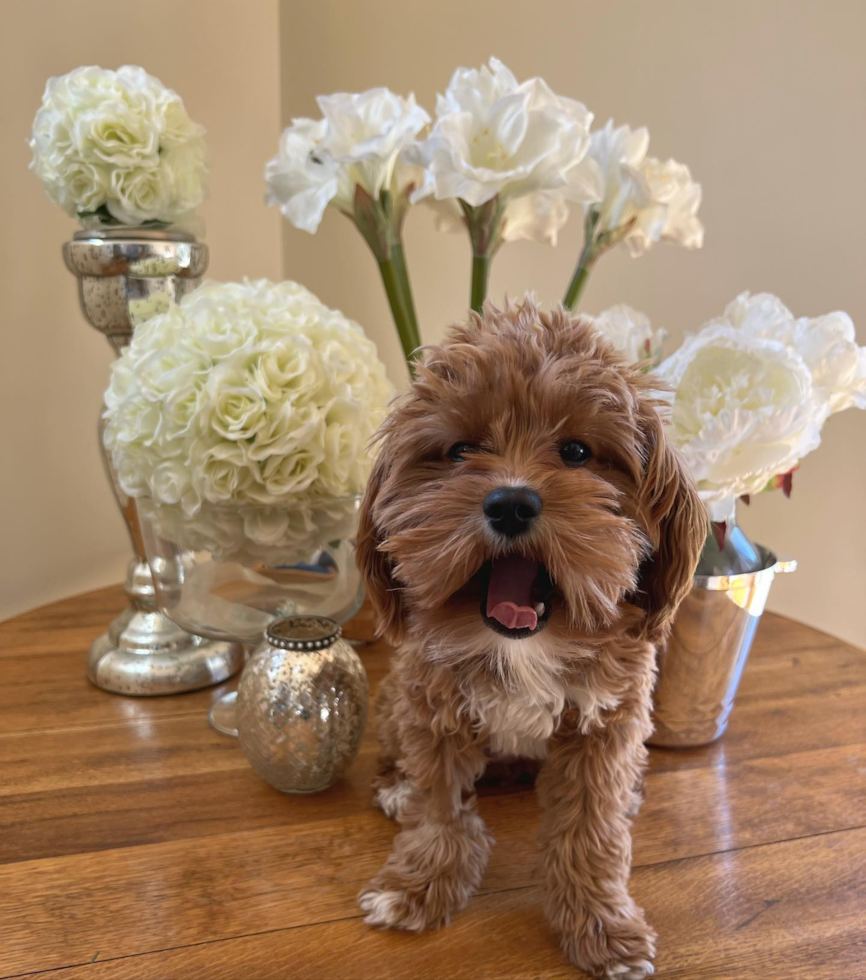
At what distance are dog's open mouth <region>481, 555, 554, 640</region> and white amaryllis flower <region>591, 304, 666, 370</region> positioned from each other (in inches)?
15.8

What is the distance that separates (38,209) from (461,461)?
118 centimetres

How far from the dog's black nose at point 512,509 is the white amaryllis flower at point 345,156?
0.51 meters

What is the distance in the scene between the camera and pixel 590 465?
27.0 inches

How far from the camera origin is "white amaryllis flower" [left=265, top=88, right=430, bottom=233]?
947mm

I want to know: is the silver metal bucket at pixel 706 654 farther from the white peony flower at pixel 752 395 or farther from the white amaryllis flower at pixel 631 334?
the white amaryllis flower at pixel 631 334

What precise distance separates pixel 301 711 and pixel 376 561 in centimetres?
23

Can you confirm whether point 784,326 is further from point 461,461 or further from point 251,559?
point 251,559

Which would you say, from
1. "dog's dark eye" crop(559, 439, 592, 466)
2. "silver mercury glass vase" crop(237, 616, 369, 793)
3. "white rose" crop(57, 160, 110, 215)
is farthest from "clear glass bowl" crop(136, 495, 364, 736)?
"white rose" crop(57, 160, 110, 215)

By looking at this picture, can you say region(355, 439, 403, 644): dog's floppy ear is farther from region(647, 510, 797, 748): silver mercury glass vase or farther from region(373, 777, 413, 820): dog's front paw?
region(647, 510, 797, 748): silver mercury glass vase

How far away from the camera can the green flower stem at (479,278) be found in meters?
1.03

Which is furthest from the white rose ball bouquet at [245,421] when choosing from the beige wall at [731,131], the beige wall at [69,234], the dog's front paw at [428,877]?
the beige wall at [731,131]

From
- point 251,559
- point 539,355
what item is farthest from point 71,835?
point 539,355

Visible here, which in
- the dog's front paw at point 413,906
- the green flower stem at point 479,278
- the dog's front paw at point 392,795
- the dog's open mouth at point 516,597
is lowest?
the dog's front paw at point 392,795

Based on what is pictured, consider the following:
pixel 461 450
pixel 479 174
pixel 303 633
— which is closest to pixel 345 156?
pixel 479 174
